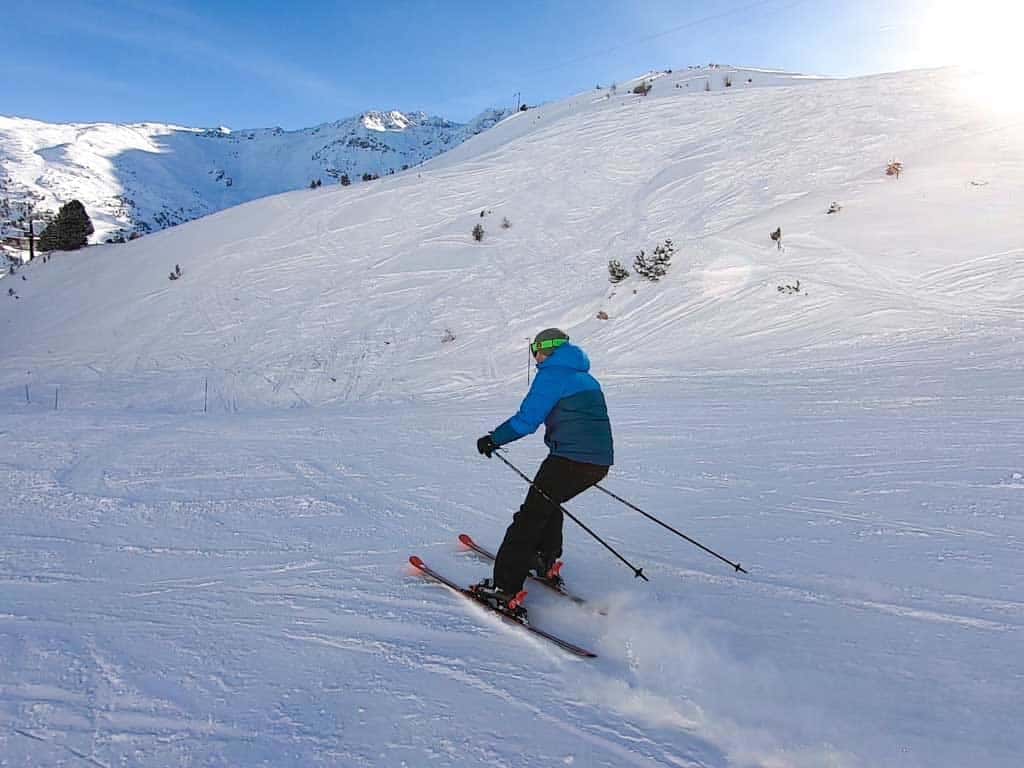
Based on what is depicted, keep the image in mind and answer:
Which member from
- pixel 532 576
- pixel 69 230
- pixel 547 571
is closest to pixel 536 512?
pixel 547 571

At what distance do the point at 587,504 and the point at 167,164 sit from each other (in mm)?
184142

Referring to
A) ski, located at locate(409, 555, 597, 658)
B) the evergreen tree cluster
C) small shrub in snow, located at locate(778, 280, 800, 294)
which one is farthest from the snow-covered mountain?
ski, located at locate(409, 555, 597, 658)

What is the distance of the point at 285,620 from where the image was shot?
3500 mm

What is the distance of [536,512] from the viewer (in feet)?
12.2

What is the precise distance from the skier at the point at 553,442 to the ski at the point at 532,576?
35 cm

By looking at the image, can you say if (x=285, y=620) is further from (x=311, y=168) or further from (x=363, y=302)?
(x=311, y=168)

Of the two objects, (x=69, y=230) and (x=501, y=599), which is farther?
(x=69, y=230)

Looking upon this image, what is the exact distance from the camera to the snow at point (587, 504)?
8.74 feet

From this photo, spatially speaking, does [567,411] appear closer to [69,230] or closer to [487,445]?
[487,445]

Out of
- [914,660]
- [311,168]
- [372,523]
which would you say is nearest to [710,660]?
[914,660]

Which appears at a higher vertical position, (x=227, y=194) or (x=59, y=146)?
(x=59, y=146)

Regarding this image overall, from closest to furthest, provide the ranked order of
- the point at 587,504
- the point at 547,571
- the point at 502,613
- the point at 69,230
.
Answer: the point at 502,613 → the point at 547,571 → the point at 587,504 → the point at 69,230

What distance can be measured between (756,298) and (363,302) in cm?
982

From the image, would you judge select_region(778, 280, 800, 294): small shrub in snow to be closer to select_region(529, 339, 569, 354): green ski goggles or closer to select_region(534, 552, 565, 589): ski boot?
select_region(529, 339, 569, 354): green ski goggles
